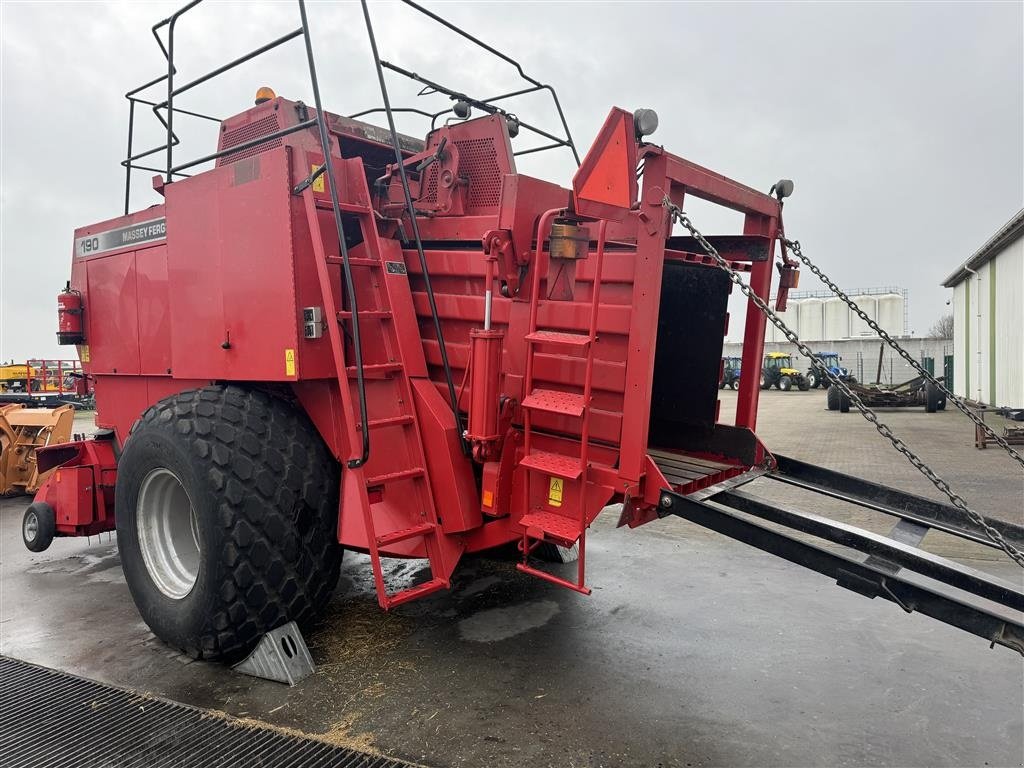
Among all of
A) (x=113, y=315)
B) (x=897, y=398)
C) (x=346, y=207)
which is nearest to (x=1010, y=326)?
(x=897, y=398)

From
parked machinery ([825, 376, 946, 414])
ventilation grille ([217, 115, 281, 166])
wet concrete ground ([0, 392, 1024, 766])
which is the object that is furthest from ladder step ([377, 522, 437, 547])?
parked machinery ([825, 376, 946, 414])

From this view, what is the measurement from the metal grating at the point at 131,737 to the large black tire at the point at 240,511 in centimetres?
41

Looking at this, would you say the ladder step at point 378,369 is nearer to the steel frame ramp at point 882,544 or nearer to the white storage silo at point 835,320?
the steel frame ramp at point 882,544

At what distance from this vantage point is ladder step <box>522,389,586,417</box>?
326 cm

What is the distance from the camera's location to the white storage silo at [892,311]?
57.5 meters

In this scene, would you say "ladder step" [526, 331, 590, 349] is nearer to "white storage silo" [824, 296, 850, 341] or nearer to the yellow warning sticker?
the yellow warning sticker

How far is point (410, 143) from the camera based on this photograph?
5.14 meters

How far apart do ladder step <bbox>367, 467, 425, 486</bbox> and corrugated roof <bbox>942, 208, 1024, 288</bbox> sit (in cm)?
1740

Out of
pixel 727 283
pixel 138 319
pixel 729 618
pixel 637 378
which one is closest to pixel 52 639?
pixel 138 319

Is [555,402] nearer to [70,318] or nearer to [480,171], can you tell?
[480,171]

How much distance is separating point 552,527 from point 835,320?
5866 cm

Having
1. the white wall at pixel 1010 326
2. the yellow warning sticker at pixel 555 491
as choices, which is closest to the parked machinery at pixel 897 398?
the white wall at pixel 1010 326

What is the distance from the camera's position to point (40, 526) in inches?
206

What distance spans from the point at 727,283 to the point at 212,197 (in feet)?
9.83
